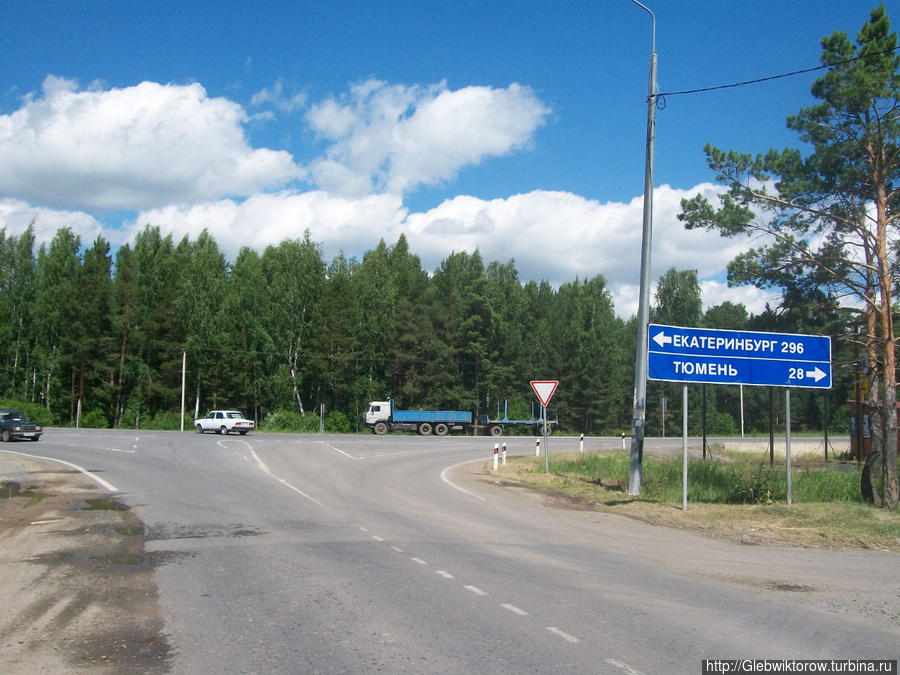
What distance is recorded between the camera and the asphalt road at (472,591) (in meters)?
5.82

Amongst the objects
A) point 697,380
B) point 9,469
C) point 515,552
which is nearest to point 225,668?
point 515,552

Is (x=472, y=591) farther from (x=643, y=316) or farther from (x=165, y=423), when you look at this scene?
(x=165, y=423)

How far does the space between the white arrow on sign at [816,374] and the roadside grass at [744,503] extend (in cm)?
264

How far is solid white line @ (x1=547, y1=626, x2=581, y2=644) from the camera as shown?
6.12 meters

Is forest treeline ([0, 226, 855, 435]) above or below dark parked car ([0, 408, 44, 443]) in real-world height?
above

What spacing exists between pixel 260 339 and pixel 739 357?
2155 inches

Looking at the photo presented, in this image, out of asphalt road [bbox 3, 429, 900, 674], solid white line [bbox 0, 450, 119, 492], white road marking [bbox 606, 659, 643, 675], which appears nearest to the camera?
white road marking [bbox 606, 659, 643, 675]

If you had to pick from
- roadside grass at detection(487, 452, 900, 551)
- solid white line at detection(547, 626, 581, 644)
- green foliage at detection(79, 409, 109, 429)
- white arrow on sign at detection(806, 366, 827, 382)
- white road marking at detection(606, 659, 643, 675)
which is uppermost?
white arrow on sign at detection(806, 366, 827, 382)

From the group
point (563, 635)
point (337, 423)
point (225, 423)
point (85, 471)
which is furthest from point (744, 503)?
point (337, 423)

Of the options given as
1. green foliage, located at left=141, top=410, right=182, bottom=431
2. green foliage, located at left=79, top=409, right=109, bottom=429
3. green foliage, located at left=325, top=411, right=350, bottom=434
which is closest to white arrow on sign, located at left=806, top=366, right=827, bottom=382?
green foliage, located at left=325, top=411, right=350, bottom=434

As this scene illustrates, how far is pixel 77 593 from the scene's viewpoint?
7.71 meters

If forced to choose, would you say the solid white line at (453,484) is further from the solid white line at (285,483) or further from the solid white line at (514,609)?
the solid white line at (514,609)

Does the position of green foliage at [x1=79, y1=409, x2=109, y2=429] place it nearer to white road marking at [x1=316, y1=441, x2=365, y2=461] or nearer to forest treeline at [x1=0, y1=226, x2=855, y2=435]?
forest treeline at [x1=0, y1=226, x2=855, y2=435]

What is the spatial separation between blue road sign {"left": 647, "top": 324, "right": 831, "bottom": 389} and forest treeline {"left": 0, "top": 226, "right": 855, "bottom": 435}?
162 feet
